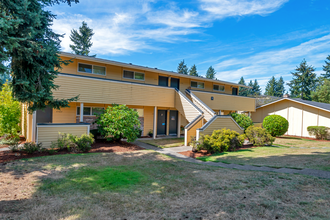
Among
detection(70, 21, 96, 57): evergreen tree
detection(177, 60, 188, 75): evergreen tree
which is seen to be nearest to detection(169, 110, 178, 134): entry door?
detection(70, 21, 96, 57): evergreen tree

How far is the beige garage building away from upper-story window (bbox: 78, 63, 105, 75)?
19.1 metres

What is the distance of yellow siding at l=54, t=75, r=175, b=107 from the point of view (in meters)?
10.2

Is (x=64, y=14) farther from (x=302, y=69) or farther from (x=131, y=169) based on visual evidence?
(x=302, y=69)

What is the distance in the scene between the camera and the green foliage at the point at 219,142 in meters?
9.30

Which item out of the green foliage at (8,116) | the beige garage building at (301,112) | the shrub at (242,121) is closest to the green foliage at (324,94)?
the beige garage building at (301,112)

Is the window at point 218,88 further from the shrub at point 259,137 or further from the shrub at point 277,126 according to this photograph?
the shrub at point 259,137

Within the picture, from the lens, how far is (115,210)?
3.29m

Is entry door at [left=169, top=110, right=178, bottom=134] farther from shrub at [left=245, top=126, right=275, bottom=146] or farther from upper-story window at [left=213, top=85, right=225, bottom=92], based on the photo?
shrub at [left=245, top=126, right=275, bottom=146]

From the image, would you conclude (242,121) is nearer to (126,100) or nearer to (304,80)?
(126,100)

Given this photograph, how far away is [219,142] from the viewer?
941 cm

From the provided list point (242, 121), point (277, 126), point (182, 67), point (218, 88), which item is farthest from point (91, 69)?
point (182, 67)

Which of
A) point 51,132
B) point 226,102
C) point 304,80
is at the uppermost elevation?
point 304,80

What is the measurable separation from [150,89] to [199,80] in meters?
6.74

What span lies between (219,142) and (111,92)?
7.59m
